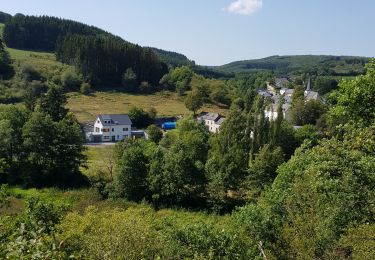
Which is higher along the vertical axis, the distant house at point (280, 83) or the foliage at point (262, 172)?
the distant house at point (280, 83)

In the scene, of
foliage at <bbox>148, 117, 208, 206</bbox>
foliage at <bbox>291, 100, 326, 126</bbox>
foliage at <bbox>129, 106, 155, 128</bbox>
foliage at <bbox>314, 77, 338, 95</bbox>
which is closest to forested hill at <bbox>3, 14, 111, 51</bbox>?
foliage at <bbox>129, 106, 155, 128</bbox>

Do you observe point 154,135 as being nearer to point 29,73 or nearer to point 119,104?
point 119,104

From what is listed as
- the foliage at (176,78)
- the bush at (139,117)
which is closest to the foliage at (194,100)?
the bush at (139,117)

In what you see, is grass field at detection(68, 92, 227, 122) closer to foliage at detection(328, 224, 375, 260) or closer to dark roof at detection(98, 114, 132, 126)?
dark roof at detection(98, 114, 132, 126)

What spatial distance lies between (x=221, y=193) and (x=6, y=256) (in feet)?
101

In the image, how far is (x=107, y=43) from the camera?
106625 mm

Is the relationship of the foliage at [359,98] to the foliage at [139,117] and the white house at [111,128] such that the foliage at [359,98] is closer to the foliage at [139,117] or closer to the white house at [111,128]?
the white house at [111,128]

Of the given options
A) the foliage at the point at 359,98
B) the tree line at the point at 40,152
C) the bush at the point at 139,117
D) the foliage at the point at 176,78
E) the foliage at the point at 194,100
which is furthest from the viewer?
the foliage at the point at 176,78

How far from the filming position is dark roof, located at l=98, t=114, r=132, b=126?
6324 cm

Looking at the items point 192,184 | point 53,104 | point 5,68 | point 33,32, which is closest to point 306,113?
point 192,184

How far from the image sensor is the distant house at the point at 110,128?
6316 centimetres

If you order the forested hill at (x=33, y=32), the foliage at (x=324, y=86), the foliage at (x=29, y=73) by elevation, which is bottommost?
the foliage at (x=324, y=86)

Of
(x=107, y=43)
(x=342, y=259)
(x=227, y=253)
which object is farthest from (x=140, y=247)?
(x=107, y=43)

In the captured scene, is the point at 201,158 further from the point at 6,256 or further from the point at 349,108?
the point at 6,256
